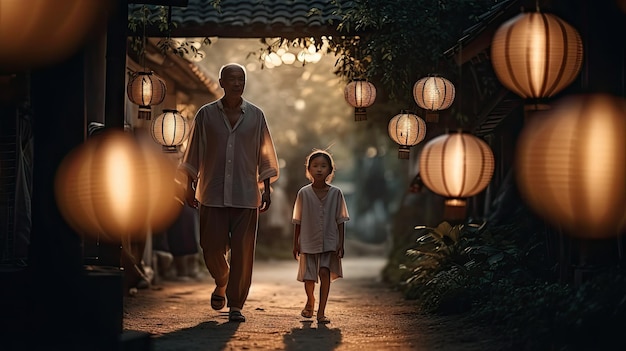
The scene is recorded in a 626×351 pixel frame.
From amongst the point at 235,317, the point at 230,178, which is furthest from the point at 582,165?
the point at 235,317

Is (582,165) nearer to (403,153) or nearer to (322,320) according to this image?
(322,320)

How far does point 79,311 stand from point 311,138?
28.5m

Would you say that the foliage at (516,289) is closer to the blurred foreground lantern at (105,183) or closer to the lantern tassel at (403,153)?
the lantern tassel at (403,153)

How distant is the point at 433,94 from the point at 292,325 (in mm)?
4172

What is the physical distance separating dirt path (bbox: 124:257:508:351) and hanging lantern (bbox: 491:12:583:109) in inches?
91.9

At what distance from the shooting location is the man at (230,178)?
9.61 meters

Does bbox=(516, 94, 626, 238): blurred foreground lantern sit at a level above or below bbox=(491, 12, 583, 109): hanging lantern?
below

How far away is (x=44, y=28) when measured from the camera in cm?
801

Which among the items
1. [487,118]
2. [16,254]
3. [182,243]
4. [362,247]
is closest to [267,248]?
[362,247]

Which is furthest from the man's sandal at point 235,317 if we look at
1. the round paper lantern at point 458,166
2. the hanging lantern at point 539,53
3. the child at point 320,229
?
the hanging lantern at point 539,53

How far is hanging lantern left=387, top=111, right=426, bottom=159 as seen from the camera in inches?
503

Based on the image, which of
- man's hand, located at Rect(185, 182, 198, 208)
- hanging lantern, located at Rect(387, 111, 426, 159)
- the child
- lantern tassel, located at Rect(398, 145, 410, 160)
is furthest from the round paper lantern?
hanging lantern, located at Rect(387, 111, 426, 159)

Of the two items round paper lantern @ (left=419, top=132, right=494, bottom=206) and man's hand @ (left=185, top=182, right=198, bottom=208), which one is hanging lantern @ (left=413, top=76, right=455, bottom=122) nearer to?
round paper lantern @ (left=419, top=132, right=494, bottom=206)

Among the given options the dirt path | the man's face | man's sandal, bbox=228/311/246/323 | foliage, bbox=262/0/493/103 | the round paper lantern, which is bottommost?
the dirt path
